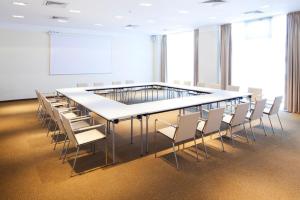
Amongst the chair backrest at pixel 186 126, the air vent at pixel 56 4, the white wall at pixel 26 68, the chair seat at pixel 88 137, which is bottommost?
the chair seat at pixel 88 137

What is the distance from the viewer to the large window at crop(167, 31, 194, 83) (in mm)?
11156

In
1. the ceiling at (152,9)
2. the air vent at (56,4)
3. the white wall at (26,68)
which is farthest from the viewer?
the white wall at (26,68)

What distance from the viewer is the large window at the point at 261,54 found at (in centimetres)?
742

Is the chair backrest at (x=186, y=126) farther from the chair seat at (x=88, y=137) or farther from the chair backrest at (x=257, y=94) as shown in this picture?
the chair backrest at (x=257, y=94)

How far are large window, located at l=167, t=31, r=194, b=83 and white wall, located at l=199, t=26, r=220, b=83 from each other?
120cm

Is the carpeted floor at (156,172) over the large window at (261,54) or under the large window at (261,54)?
under

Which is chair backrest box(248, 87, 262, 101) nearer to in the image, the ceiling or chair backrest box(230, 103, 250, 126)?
chair backrest box(230, 103, 250, 126)

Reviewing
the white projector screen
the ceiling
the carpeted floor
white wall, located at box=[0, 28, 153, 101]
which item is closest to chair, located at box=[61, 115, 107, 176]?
the carpeted floor

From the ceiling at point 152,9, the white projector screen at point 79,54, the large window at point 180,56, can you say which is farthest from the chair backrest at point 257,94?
the white projector screen at point 79,54

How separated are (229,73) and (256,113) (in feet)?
14.8

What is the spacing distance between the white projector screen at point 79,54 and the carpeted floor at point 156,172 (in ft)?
19.2

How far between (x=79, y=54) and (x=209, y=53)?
5.57 m

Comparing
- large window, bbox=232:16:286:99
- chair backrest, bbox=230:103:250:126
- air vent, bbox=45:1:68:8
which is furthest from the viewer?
large window, bbox=232:16:286:99

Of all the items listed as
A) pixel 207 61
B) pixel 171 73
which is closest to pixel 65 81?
pixel 171 73
